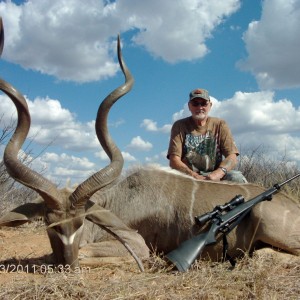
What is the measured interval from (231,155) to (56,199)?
86.6 inches

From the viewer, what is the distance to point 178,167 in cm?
480

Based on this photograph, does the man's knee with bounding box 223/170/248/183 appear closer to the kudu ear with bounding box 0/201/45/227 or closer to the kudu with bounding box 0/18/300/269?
the kudu with bounding box 0/18/300/269

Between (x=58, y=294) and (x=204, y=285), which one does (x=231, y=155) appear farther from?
(x=58, y=294)

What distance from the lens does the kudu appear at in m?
3.42

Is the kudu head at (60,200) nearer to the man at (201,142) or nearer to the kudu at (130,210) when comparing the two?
the kudu at (130,210)

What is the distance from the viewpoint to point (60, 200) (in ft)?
11.3

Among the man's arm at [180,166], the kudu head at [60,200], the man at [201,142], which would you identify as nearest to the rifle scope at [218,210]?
the kudu head at [60,200]

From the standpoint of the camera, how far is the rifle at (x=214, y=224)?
10.3ft

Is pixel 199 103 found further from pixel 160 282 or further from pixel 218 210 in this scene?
pixel 160 282

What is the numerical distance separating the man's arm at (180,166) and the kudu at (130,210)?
0.35m

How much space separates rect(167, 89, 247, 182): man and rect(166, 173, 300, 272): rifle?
111 centimetres

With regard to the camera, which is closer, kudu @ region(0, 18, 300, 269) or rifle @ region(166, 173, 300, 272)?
rifle @ region(166, 173, 300, 272)

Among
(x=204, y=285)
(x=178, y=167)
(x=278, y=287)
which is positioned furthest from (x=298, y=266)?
(x=178, y=167)
